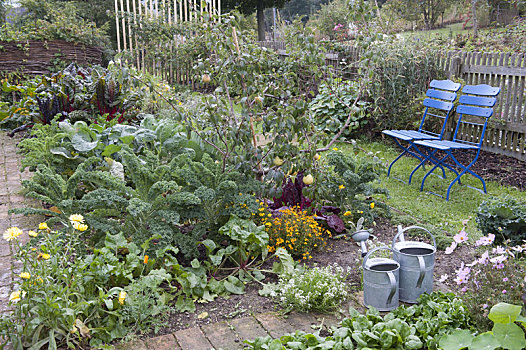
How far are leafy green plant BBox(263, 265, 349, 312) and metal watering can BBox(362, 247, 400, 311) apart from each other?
176 millimetres

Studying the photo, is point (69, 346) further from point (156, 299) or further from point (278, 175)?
point (278, 175)

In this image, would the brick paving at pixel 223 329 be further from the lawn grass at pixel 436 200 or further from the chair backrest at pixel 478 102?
the chair backrest at pixel 478 102

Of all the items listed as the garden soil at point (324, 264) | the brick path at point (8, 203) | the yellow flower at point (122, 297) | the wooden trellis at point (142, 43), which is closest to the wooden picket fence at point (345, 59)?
the wooden trellis at point (142, 43)

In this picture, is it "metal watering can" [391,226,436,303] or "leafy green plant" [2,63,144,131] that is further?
"leafy green plant" [2,63,144,131]

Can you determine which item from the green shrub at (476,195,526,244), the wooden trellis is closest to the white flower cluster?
the green shrub at (476,195,526,244)

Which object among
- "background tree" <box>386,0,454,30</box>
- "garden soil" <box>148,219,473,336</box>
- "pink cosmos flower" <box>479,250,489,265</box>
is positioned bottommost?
"garden soil" <box>148,219,473,336</box>

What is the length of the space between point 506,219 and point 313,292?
1.68 meters

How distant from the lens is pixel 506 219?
11.6 feet

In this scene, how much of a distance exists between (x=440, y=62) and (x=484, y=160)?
1.75 meters

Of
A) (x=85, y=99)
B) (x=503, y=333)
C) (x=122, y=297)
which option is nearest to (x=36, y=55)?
(x=85, y=99)

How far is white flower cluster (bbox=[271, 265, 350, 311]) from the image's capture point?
2828 millimetres

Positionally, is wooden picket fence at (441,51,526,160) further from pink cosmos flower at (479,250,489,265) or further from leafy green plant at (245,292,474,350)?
leafy green plant at (245,292,474,350)

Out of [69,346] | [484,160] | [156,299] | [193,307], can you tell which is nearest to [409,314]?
[193,307]

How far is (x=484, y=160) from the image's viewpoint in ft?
21.0
